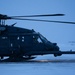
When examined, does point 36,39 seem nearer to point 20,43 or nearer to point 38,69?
point 20,43

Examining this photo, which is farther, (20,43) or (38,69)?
(20,43)

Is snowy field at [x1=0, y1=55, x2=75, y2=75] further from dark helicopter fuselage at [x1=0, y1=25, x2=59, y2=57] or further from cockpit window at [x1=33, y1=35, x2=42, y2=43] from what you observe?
cockpit window at [x1=33, y1=35, x2=42, y2=43]

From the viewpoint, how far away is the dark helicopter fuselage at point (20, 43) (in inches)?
613

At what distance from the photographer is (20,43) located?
51.4 feet

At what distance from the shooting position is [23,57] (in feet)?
53.1

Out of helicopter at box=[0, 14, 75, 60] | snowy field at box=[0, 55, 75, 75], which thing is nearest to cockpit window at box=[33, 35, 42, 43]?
helicopter at box=[0, 14, 75, 60]

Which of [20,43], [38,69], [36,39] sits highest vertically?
[36,39]

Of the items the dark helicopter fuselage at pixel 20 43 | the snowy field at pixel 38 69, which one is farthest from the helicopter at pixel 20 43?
the snowy field at pixel 38 69

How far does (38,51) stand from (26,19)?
2769 millimetres

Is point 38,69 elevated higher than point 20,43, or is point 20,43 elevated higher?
point 20,43

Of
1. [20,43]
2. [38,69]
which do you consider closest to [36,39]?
[20,43]

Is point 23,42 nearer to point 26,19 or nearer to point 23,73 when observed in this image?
point 26,19

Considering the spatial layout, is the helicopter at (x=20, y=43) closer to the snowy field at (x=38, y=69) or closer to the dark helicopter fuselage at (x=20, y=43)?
the dark helicopter fuselage at (x=20, y=43)

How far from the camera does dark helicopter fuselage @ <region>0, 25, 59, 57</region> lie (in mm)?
15578
